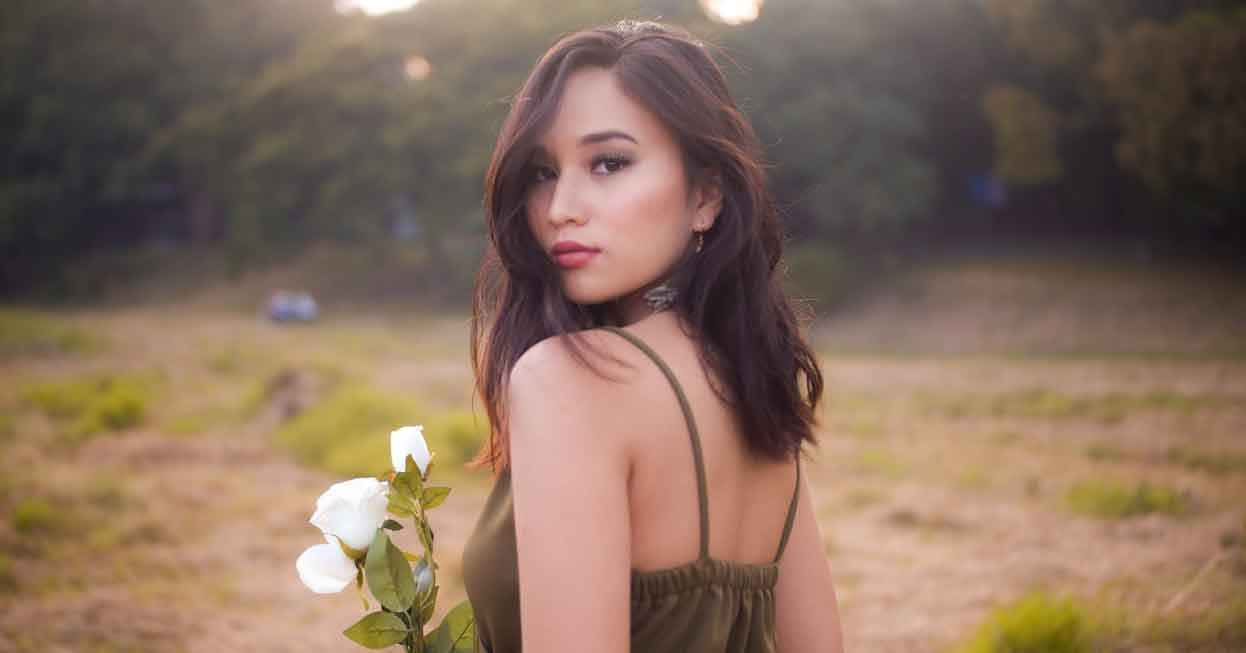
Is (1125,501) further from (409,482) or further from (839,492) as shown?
(409,482)

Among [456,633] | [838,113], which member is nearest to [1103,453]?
[456,633]

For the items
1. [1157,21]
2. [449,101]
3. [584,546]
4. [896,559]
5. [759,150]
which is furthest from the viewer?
[449,101]

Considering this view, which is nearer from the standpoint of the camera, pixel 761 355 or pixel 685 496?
pixel 685 496

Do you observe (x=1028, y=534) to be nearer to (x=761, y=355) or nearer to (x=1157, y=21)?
(x=761, y=355)

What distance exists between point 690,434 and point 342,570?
0.53m

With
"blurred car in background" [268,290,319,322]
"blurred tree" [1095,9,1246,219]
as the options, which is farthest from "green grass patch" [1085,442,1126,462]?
"blurred car in background" [268,290,319,322]

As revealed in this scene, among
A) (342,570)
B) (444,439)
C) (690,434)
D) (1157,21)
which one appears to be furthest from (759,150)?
(1157,21)

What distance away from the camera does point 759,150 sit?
1.62 meters

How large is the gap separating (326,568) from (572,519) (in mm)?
429

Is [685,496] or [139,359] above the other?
[139,359]

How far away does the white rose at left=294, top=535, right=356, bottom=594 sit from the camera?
1.44 m

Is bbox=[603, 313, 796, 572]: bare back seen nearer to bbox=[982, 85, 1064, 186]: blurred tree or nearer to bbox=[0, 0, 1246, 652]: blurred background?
bbox=[0, 0, 1246, 652]: blurred background

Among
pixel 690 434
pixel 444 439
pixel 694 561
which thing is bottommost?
pixel 694 561

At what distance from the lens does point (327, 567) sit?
4.76 feet
